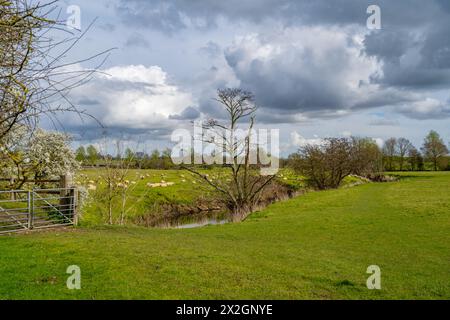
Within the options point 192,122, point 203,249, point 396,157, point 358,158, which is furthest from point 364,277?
point 396,157

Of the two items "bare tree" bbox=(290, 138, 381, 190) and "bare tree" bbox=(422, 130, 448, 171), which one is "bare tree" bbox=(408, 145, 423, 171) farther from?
"bare tree" bbox=(290, 138, 381, 190)

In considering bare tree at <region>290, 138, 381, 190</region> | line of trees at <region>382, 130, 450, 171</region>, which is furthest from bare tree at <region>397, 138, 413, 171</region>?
bare tree at <region>290, 138, 381, 190</region>

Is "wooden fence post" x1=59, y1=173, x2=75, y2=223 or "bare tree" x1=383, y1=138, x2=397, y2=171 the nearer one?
"wooden fence post" x1=59, y1=173, x2=75, y2=223

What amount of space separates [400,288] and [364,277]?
803 millimetres

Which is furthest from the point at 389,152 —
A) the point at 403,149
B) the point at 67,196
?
the point at 67,196

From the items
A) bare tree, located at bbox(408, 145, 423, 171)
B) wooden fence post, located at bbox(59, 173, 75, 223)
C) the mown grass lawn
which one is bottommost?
the mown grass lawn

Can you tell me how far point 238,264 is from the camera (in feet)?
29.3

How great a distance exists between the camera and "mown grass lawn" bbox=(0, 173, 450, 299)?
273 inches

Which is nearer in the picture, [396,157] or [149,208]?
[149,208]

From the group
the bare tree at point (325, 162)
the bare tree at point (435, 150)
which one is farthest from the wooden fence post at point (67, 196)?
the bare tree at point (435, 150)

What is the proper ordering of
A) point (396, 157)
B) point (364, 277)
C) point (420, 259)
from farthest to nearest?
point (396, 157)
point (420, 259)
point (364, 277)

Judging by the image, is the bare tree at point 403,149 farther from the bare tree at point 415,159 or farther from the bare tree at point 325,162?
the bare tree at point 325,162

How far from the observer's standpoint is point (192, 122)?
90.7ft
